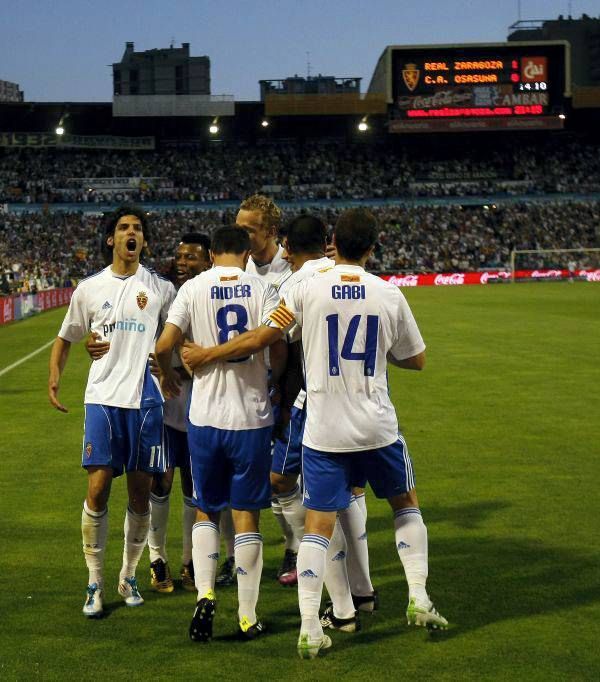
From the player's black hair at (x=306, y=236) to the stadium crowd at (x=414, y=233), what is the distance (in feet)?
184

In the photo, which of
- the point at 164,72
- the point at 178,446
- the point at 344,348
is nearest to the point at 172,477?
the point at 178,446

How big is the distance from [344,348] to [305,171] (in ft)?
238

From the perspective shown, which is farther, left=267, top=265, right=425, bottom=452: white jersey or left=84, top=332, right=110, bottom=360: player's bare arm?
left=84, top=332, right=110, bottom=360: player's bare arm

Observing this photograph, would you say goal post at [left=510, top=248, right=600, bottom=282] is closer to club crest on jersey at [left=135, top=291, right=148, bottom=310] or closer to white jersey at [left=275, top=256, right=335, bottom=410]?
white jersey at [left=275, top=256, right=335, bottom=410]

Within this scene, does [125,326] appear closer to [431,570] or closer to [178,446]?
[178,446]

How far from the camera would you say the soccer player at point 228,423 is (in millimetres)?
5625

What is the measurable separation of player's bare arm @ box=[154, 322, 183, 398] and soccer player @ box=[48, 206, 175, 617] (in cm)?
15

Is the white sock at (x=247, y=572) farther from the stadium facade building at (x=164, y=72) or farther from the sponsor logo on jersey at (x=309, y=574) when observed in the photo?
the stadium facade building at (x=164, y=72)

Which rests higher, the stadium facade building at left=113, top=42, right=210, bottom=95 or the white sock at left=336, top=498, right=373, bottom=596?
the stadium facade building at left=113, top=42, right=210, bottom=95

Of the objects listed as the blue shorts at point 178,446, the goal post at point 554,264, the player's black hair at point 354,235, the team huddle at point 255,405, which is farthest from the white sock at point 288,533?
the goal post at point 554,264

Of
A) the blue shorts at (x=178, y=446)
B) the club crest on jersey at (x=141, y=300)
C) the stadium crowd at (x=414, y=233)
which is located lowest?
the blue shorts at (x=178, y=446)

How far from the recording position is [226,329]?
5.64 m

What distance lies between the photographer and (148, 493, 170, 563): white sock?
6652mm

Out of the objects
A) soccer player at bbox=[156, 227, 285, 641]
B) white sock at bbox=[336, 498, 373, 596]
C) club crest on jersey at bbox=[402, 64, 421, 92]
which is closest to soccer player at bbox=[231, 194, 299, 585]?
white sock at bbox=[336, 498, 373, 596]
